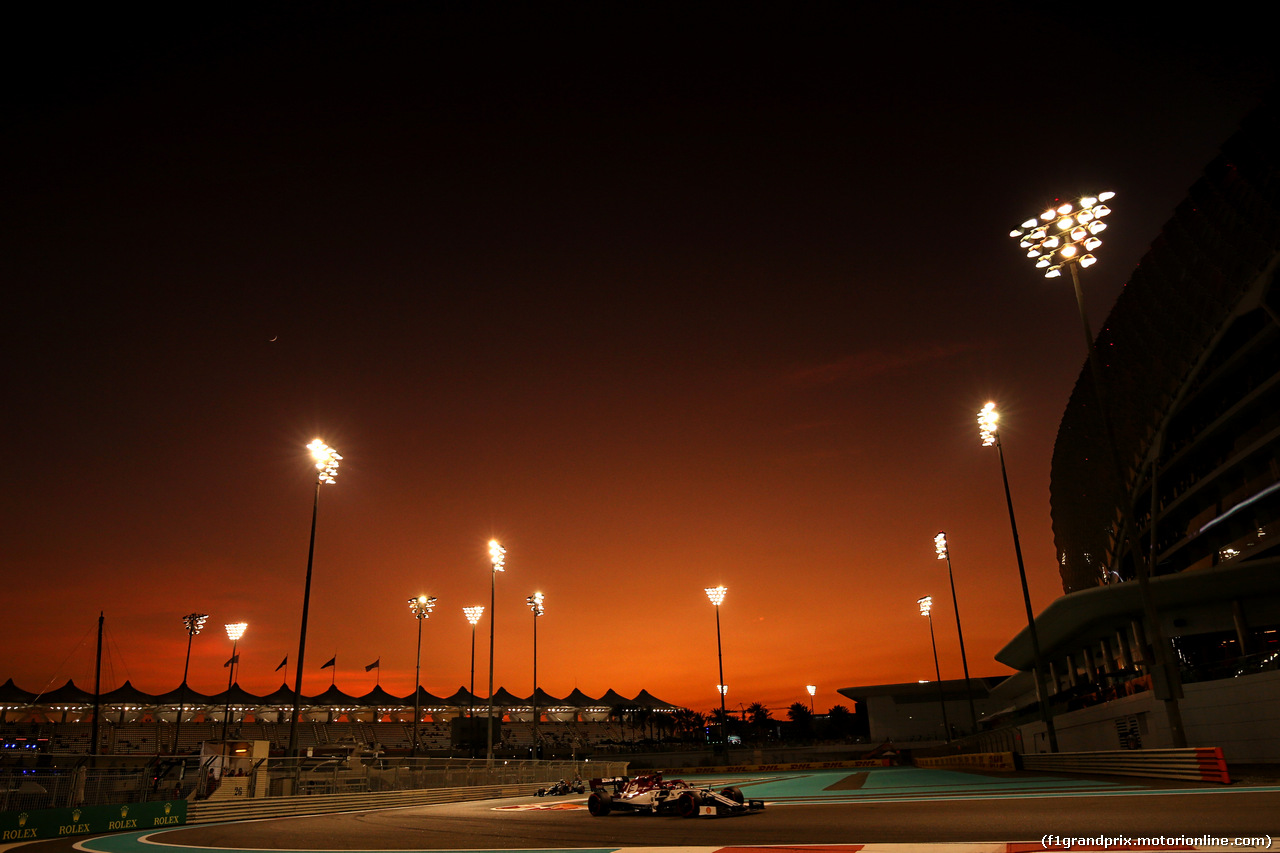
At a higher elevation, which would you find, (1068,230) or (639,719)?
(1068,230)

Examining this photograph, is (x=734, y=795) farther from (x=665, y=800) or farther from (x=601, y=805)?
(x=601, y=805)

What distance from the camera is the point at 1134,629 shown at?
50.1 meters

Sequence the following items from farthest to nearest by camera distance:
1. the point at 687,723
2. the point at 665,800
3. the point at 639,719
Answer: the point at 687,723 → the point at 639,719 → the point at 665,800

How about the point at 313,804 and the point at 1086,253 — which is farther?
the point at 313,804

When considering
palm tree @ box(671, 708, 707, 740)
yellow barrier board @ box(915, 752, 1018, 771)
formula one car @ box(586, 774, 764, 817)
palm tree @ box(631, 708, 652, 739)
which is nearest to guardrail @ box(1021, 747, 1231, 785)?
yellow barrier board @ box(915, 752, 1018, 771)

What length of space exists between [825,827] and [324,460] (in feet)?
88.6

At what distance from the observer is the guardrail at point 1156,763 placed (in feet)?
63.4

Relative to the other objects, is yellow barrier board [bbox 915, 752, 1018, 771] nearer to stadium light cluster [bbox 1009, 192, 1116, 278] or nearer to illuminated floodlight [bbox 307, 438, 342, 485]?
stadium light cluster [bbox 1009, 192, 1116, 278]

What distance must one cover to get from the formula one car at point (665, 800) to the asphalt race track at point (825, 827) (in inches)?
14.7

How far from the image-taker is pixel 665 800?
20.8 meters

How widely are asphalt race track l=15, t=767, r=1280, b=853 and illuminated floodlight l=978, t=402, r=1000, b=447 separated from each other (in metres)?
18.3

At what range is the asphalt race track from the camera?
38.1ft

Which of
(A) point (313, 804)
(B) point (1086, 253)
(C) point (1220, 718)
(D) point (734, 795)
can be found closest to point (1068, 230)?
(B) point (1086, 253)

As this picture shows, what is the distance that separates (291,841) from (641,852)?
9.15 meters
